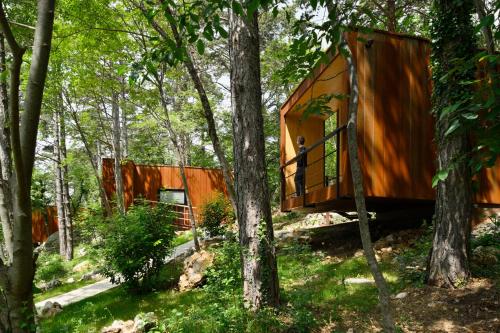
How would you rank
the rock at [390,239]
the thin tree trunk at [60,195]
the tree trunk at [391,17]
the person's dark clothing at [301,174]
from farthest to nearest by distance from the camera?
the thin tree trunk at [60,195]
the person's dark clothing at [301,174]
the tree trunk at [391,17]
the rock at [390,239]

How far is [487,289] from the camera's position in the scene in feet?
14.9

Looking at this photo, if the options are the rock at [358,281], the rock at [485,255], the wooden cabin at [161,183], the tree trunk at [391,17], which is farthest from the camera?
the wooden cabin at [161,183]

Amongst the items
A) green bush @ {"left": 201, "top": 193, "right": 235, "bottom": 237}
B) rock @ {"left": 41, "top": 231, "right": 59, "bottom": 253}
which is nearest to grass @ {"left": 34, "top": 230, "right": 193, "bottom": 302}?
green bush @ {"left": 201, "top": 193, "right": 235, "bottom": 237}

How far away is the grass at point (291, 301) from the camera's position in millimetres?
4438

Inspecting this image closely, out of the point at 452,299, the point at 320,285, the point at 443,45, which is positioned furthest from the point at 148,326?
the point at 443,45

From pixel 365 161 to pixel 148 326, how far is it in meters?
4.13

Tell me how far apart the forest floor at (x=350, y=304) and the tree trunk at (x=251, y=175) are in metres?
0.38

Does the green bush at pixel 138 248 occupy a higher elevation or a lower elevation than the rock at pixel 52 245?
higher

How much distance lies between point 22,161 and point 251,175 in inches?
143

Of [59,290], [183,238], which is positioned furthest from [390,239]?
[183,238]

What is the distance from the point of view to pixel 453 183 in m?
4.91

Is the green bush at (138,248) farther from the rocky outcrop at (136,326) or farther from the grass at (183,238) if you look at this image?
the grass at (183,238)

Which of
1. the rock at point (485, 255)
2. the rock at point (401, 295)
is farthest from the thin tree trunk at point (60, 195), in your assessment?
the rock at point (485, 255)

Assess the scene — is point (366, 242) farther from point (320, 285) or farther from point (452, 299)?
point (320, 285)
